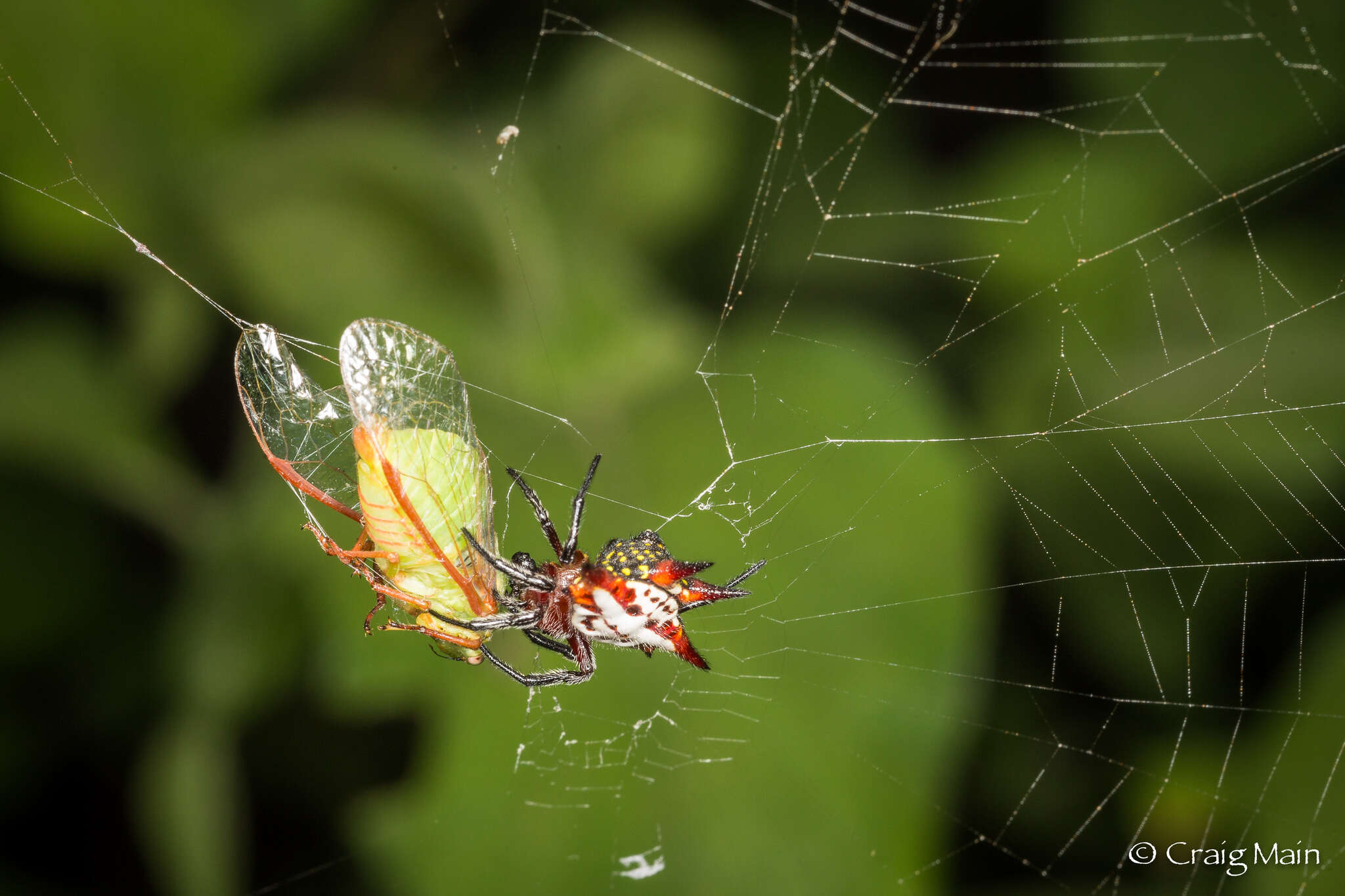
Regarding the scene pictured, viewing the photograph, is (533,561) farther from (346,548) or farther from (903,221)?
(903,221)

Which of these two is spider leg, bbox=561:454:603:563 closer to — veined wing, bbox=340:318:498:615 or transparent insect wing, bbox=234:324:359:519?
veined wing, bbox=340:318:498:615

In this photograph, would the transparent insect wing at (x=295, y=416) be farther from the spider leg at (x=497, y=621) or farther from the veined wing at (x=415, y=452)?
the spider leg at (x=497, y=621)

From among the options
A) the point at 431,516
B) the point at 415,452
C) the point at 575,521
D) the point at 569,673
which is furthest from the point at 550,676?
the point at 415,452

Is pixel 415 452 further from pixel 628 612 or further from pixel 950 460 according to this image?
pixel 950 460

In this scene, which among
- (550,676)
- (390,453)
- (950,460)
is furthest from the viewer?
(950,460)

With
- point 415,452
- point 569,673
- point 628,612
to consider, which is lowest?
point 569,673

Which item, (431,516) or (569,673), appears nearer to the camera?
(431,516)

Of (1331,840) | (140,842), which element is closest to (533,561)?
(140,842)
